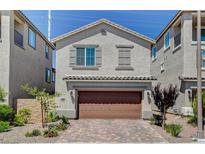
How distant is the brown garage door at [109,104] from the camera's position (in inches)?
756

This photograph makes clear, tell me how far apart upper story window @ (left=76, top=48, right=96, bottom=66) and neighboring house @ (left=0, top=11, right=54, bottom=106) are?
4.09m

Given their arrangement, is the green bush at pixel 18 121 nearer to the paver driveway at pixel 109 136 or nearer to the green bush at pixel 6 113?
the green bush at pixel 6 113

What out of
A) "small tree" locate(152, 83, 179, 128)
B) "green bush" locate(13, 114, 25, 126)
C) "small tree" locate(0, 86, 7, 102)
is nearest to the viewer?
"small tree" locate(152, 83, 179, 128)

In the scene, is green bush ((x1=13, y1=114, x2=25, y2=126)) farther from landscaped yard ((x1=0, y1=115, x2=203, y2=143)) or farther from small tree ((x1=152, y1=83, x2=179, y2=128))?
small tree ((x1=152, y1=83, x2=179, y2=128))

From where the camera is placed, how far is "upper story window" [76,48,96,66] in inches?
765

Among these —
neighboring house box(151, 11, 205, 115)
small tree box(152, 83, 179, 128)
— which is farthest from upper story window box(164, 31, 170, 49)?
small tree box(152, 83, 179, 128)

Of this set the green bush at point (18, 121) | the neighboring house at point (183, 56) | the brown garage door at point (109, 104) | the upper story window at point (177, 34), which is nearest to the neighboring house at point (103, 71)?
the brown garage door at point (109, 104)

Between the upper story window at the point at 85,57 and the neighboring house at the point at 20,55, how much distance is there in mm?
4093

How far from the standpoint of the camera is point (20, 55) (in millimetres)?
18359

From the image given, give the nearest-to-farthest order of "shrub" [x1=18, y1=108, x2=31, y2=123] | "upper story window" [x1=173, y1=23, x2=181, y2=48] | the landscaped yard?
the landscaped yard → "shrub" [x1=18, y1=108, x2=31, y2=123] → "upper story window" [x1=173, y1=23, x2=181, y2=48]

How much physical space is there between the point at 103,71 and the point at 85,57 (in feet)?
5.70

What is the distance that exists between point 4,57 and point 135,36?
9573 millimetres
